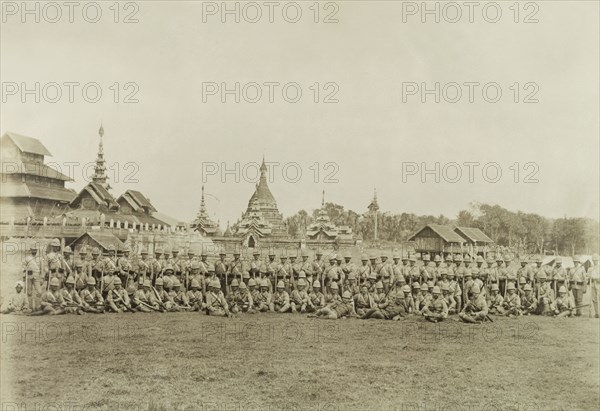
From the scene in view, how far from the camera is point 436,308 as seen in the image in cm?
769

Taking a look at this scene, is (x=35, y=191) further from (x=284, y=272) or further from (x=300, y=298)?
(x=300, y=298)

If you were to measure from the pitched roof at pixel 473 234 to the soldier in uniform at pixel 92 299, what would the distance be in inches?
211

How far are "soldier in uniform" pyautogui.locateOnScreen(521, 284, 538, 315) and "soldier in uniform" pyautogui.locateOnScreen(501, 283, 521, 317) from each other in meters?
0.20

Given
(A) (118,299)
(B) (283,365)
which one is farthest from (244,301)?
(A) (118,299)

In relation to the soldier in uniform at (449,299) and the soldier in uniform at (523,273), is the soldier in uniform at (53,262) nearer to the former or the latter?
the soldier in uniform at (449,299)

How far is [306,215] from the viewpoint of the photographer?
7992mm

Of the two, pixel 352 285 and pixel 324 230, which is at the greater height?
pixel 324 230

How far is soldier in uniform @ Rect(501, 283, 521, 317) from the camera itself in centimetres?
785

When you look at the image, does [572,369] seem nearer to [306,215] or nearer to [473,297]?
[473,297]

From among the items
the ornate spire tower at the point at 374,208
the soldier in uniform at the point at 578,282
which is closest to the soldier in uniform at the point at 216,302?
the ornate spire tower at the point at 374,208

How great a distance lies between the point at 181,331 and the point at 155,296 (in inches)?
47.2

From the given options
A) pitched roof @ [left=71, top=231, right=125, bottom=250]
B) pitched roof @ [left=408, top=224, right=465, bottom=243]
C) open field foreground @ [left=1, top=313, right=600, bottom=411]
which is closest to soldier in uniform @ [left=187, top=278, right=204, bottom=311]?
open field foreground @ [left=1, top=313, right=600, bottom=411]

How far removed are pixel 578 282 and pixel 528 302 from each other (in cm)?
86

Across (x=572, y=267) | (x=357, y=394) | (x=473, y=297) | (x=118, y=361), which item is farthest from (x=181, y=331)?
(x=572, y=267)
